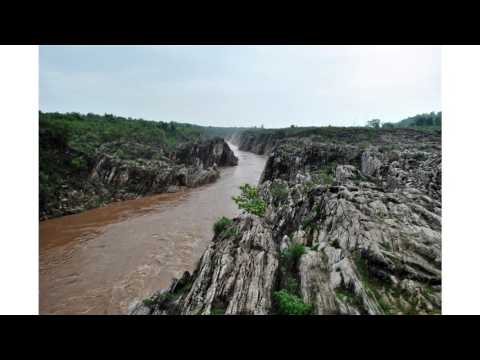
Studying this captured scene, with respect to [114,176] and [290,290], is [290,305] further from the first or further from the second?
[114,176]

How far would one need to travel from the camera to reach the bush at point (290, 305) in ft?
16.0

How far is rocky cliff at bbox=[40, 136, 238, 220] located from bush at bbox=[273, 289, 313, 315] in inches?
651

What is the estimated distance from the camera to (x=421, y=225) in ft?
22.2

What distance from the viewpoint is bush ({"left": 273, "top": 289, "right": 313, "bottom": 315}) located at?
4891mm

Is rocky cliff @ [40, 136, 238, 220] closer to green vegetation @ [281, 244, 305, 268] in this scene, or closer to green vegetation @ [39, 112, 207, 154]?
green vegetation @ [39, 112, 207, 154]

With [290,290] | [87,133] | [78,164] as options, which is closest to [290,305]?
[290,290]

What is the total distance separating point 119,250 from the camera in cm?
1180

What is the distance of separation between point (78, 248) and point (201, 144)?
24.2 metres

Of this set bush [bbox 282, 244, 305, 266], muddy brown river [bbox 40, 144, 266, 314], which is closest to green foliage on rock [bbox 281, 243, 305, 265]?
bush [bbox 282, 244, 305, 266]

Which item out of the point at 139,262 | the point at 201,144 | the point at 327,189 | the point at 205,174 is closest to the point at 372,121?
the point at 201,144

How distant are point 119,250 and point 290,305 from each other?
9.93 m

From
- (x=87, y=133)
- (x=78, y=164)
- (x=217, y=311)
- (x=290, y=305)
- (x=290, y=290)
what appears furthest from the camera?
(x=87, y=133)

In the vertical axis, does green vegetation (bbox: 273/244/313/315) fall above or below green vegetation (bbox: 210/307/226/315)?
above
